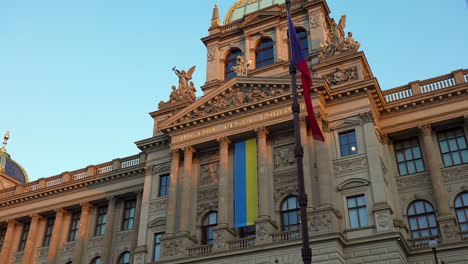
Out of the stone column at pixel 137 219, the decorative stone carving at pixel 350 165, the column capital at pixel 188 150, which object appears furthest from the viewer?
the stone column at pixel 137 219

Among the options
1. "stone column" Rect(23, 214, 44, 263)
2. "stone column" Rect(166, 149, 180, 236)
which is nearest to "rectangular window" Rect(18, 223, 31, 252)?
"stone column" Rect(23, 214, 44, 263)

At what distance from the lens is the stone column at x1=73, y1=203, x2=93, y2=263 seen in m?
39.0

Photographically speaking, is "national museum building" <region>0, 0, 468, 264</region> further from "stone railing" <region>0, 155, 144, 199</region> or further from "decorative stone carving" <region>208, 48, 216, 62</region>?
"decorative stone carving" <region>208, 48, 216, 62</region>

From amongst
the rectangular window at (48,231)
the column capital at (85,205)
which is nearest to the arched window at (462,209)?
the column capital at (85,205)

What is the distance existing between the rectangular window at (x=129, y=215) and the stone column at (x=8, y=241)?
1144 centimetres

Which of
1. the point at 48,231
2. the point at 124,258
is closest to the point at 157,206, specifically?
the point at 124,258

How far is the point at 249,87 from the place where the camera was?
3362cm

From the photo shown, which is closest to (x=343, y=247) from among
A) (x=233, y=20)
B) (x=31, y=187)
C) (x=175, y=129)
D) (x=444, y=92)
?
(x=444, y=92)

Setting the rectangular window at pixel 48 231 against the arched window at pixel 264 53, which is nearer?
the arched window at pixel 264 53

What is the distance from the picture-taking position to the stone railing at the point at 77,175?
41500 millimetres

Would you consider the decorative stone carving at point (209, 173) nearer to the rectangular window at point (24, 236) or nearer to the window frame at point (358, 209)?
the window frame at point (358, 209)

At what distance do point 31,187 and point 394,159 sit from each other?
31.3 m

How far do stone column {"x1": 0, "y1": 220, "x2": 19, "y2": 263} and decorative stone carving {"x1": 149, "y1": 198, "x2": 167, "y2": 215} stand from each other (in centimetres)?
1648

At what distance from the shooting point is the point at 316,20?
132ft
